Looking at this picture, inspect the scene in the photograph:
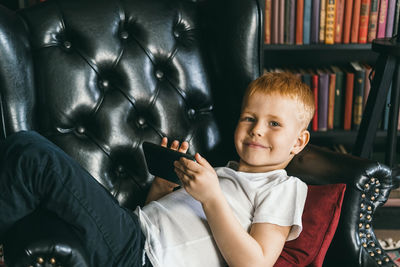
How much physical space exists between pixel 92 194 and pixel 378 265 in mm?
719

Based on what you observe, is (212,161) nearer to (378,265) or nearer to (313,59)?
(378,265)

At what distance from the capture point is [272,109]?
1.20 metres

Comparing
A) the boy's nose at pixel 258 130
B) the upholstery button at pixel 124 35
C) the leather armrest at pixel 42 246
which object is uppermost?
the upholstery button at pixel 124 35

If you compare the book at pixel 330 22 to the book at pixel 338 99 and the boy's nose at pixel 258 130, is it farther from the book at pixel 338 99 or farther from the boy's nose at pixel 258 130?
the boy's nose at pixel 258 130

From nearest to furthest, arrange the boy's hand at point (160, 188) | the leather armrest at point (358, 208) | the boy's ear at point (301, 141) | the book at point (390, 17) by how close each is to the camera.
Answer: the leather armrest at point (358, 208), the boy's ear at point (301, 141), the boy's hand at point (160, 188), the book at point (390, 17)

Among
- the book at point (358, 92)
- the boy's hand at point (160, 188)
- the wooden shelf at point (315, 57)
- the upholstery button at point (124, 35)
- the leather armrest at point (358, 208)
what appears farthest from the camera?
the wooden shelf at point (315, 57)

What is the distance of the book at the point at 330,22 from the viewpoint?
2.01 m

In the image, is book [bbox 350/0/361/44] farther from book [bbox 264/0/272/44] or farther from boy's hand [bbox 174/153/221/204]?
boy's hand [bbox 174/153/221/204]

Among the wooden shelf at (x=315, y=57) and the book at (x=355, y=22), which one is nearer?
the book at (x=355, y=22)

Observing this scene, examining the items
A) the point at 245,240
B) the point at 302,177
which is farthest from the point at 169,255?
the point at 302,177

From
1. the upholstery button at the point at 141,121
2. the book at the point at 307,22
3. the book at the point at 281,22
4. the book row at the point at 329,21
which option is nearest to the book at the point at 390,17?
the book row at the point at 329,21

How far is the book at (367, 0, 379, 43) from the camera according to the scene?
79.1 inches

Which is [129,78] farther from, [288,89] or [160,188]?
[288,89]

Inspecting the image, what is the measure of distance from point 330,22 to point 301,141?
3.20 feet
